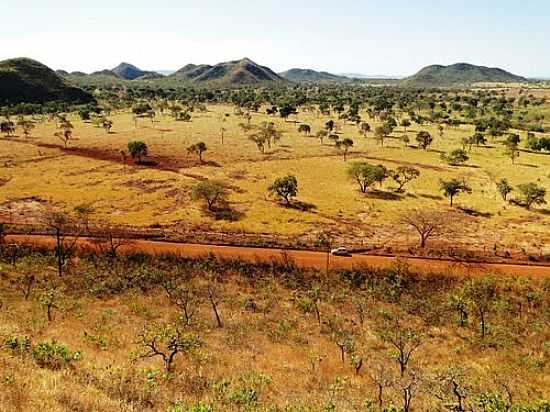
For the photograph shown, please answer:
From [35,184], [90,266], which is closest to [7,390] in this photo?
[90,266]

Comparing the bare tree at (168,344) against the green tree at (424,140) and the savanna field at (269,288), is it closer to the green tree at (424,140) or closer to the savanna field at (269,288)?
the savanna field at (269,288)

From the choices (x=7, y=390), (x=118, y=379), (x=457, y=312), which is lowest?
(x=457, y=312)

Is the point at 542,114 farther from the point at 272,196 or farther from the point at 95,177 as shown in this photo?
the point at 95,177

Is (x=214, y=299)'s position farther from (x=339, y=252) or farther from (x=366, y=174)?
(x=366, y=174)

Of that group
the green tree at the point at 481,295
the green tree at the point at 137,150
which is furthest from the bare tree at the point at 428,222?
the green tree at the point at 137,150

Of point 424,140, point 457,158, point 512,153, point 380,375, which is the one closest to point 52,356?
point 380,375

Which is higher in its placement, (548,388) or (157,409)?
(157,409)

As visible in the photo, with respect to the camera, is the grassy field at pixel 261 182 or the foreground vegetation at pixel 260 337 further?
the grassy field at pixel 261 182
